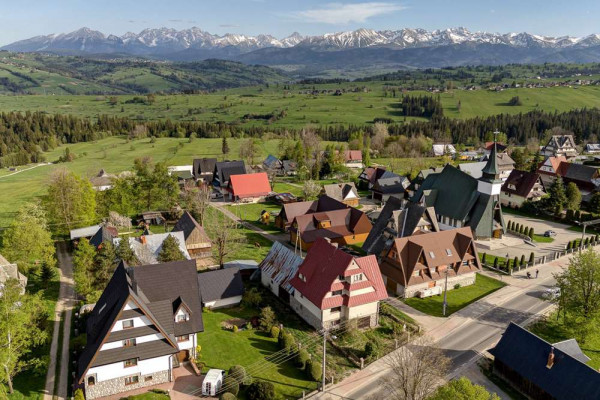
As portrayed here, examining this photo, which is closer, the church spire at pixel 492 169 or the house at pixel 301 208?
the church spire at pixel 492 169

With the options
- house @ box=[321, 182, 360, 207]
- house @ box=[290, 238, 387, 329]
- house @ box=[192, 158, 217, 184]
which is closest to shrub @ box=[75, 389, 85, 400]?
→ house @ box=[290, 238, 387, 329]

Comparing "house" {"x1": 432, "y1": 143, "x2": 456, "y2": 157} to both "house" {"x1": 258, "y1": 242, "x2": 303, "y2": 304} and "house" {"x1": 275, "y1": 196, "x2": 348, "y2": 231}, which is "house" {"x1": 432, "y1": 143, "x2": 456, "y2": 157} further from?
"house" {"x1": 258, "y1": 242, "x2": 303, "y2": 304}

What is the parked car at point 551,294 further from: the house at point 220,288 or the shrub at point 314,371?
the house at point 220,288

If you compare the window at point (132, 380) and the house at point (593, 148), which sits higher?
the house at point (593, 148)

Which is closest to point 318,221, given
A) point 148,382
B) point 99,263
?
point 99,263

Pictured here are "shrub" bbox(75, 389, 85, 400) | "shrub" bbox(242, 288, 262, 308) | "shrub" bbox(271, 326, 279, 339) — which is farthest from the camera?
"shrub" bbox(242, 288, 262, 308)

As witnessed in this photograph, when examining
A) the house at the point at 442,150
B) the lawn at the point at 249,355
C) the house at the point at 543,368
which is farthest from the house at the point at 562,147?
the lawn at the point at 249,355
